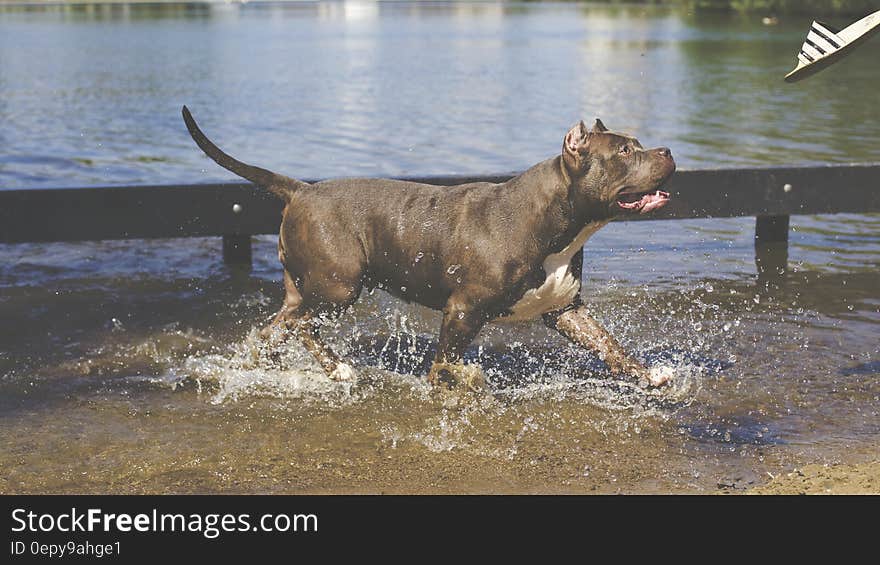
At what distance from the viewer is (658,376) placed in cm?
711

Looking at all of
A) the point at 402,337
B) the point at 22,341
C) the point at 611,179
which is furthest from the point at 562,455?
the point at 22,341

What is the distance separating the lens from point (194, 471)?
19.9 feet

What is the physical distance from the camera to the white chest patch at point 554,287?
263 inches

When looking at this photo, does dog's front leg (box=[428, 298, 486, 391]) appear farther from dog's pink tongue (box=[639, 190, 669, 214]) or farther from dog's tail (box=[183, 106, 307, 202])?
dog's tail (box=[183, 106, 307, 202])

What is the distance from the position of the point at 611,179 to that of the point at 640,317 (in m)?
2.82

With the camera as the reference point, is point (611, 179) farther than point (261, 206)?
No

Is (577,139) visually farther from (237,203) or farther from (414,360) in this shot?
(237,203)

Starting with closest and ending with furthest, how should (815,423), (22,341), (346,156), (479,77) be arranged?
(815,423) → (22,341) → (346,156) → (479,77)

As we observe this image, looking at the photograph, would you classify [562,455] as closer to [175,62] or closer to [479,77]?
[479,77]

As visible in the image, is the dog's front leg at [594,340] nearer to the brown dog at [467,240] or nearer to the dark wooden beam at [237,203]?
the brown dog at [467,240]

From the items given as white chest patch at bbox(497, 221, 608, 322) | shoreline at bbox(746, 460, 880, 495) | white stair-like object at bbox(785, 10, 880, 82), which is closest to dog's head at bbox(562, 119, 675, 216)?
white chest patch at bbox(497, 221, 608, 322)

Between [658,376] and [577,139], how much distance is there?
5.36 feet

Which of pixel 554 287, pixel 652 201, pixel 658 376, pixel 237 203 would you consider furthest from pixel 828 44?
pixel 237 203

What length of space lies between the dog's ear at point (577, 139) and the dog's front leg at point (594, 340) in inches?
45.5
